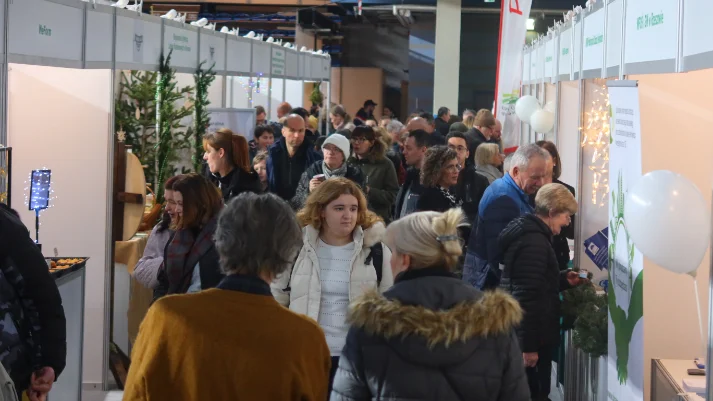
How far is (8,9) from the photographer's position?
4.80 m

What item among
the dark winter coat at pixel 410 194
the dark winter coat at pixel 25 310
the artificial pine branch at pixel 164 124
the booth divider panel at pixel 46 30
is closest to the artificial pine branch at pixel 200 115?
the artificial pine branch at pixel 164 124

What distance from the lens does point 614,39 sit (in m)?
4.99

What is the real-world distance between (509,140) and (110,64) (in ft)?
17.3

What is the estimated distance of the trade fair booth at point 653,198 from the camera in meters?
3.27

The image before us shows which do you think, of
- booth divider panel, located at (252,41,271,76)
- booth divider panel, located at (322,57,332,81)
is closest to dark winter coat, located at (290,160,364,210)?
booth divider panel, located at (252,41,271,76)

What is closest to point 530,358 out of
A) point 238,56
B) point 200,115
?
point 200,115

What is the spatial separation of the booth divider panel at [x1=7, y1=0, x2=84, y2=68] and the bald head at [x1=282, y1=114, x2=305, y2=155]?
1.79 meters

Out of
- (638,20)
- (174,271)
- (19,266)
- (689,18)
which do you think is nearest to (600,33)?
(638,20)

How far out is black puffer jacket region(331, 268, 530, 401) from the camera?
240cm

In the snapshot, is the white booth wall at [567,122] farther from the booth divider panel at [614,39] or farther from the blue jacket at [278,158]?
the booth divider panel at [614,39]

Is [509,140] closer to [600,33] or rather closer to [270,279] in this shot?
[600,33]

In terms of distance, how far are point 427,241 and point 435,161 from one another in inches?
130

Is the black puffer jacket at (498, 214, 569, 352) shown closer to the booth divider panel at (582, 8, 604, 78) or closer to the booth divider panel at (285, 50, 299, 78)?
the booth divider panel at (582, 8, 604, 78)

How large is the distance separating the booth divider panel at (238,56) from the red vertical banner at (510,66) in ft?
8.90
